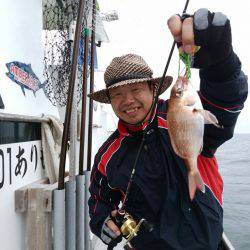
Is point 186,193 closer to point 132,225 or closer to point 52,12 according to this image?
point 132,225

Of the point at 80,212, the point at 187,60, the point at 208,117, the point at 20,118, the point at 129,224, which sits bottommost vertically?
the point at 80,212

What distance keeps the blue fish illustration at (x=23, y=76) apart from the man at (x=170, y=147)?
1258mm

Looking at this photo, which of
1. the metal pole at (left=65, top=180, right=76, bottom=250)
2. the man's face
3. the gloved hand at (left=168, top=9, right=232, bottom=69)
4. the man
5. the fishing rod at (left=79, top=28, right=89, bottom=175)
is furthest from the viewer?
the fishing rod at (left=79, top=28, right=89, bottom=175)

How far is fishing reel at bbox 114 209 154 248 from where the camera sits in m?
2.32

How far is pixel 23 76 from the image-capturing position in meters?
3.74

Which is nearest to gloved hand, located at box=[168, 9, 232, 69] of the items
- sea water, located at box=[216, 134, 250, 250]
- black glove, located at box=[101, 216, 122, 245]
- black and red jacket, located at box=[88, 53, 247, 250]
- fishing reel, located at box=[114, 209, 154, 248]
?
black and red jacket, located at box=[88, 53, 247, 250]

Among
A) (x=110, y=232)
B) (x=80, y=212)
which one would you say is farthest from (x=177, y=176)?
(x=80, y=212)

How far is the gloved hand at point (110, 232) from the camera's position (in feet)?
8.70

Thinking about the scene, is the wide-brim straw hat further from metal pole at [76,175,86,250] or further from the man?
metal pole at [76,175,86,250]

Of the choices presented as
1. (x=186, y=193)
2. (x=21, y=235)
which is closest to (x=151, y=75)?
(x=186, y=193)

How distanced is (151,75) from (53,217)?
145 cm

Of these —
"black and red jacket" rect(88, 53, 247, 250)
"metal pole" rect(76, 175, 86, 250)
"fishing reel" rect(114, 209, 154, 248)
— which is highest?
"black and red jacket" rect(88, 53, 247, 250)

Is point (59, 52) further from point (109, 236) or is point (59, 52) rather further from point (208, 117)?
point (208, 117)

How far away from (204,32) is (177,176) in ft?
3.03
